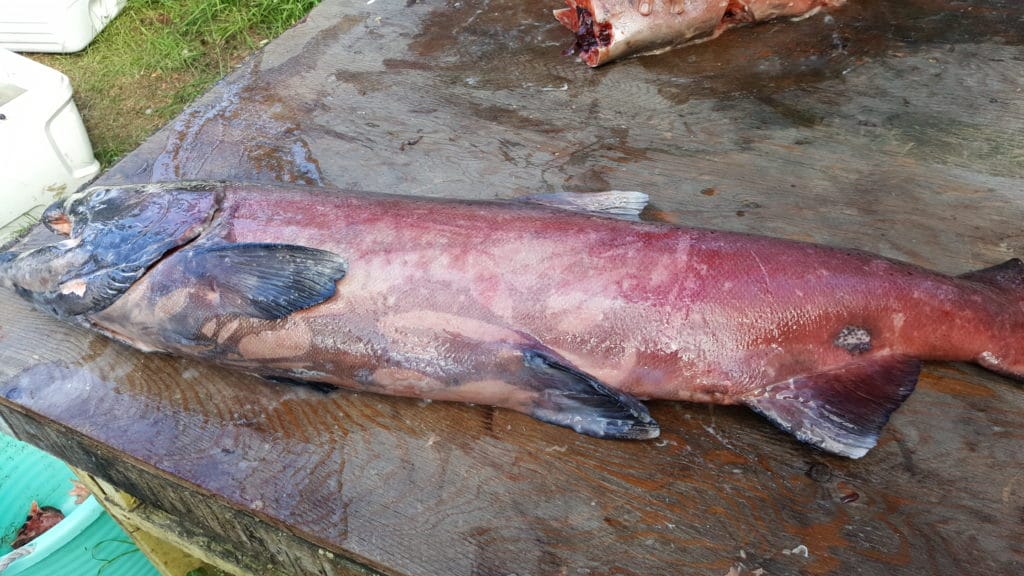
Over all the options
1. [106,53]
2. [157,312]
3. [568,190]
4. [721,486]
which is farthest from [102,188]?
[106,53]

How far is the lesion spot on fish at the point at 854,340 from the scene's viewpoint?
1943mm

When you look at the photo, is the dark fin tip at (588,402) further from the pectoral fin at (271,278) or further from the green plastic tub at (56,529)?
the green plastic tub at (56,529)

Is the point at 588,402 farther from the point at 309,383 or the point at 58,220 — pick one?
A: the point at 58,220

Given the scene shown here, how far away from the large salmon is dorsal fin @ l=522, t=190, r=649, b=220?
0.19 metres

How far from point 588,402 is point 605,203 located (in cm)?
73

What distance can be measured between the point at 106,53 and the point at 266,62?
11.1 feet

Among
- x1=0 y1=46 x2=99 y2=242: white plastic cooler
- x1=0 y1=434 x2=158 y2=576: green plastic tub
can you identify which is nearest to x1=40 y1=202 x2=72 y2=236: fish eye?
x1=0 y1=434 x2=158 y2=576: green plastic tub

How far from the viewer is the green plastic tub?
10.1 feet

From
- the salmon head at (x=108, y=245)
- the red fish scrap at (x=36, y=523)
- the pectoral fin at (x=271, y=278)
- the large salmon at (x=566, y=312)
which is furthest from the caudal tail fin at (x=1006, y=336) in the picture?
the red fish scrap at (x=36, y=523)

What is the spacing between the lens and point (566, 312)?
194 cm

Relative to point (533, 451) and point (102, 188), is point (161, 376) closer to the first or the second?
point (102, 188)

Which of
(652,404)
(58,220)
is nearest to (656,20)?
(652,404)

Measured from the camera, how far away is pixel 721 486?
1.89 m

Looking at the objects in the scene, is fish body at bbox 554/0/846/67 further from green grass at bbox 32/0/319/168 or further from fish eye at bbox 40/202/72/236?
green grass at bbox 32/0/319/168
